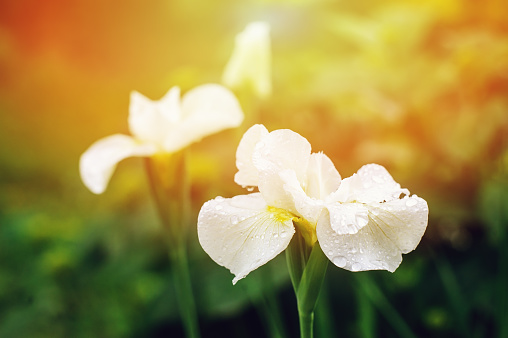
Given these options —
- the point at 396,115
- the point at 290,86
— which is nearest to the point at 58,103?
the point at 290,86

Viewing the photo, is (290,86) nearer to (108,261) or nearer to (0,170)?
(108,261)

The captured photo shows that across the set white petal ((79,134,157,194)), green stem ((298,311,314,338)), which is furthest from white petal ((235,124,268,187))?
white petal ((79,134,157,194))

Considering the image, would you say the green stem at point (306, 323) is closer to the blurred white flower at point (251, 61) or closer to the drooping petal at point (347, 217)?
the drooping petal at point (347, 217)

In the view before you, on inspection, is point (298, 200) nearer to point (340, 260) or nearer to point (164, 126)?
point (340, 260)

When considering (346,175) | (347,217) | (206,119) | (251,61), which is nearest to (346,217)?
(347,217)

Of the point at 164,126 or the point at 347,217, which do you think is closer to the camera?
the point at 347,217

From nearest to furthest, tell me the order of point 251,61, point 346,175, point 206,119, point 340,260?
1. point 340,260
2. point 206,119
3. point 251,61
4. point 346,175
